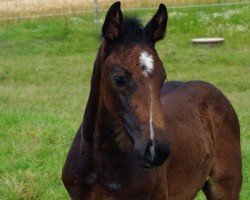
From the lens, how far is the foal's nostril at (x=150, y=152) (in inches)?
118

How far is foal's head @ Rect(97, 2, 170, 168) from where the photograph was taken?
10.0ft

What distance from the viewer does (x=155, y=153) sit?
9.80ft

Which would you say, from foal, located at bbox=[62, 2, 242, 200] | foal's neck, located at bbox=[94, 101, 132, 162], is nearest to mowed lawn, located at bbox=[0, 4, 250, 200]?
foal, located at bbox=[62, 2, 242, 200]

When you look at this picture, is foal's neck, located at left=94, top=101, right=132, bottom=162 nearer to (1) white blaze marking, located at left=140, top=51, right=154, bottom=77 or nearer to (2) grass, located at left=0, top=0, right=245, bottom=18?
(1) white blaze marking, located at left=140, top=51, right=154, bottom=77

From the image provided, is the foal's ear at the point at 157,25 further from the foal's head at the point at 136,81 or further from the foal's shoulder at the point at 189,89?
the foal's shoulder at the point at 189,89

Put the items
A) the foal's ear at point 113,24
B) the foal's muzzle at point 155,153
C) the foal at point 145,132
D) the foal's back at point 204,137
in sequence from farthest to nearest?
the foal's back at point 204,137
the foal's ear at point 113,24
the foal at point 145,132
the foal's muzzle at point 155,153

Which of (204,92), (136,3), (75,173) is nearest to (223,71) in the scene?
(136,3)

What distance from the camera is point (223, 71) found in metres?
14.5

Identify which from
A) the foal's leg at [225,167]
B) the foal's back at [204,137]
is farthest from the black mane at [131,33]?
the foal's leg at [225,167]

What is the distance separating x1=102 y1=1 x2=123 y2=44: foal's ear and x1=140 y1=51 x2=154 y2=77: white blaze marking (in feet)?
0.78

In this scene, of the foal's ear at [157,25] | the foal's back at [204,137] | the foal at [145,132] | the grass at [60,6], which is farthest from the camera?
the grass at [60,6]

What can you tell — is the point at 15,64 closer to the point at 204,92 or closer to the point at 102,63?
the point at 204,92

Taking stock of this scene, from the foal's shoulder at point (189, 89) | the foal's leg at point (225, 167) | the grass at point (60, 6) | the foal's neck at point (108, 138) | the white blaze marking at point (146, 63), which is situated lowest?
the grass at point (60, 6)

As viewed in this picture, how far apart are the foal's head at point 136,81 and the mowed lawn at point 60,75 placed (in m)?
1.20
